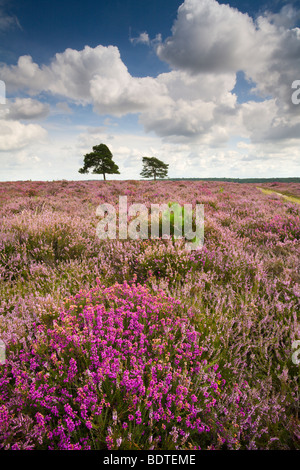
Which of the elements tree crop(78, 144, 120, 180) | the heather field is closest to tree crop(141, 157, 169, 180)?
tree crop(78, 144, 120, 180)

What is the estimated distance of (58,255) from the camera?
451 centimetres

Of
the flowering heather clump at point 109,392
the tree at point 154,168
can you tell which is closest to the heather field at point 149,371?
the flowering heather clump at point 109,392

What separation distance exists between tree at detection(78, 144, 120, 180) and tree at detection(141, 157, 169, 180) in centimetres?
1632

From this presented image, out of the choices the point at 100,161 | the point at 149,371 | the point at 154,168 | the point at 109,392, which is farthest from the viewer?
the point at 154,168

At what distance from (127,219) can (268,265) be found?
149 inches

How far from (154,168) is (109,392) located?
175 feet

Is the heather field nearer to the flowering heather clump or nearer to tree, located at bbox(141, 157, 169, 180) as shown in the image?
the flowering heather clump

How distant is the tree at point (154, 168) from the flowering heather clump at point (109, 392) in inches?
2036

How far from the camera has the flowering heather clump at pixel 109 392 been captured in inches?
54.9

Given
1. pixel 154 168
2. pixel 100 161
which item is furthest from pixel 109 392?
pixel 154 168

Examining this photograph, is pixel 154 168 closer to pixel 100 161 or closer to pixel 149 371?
pixel 100 161

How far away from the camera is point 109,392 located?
63.0 inches
